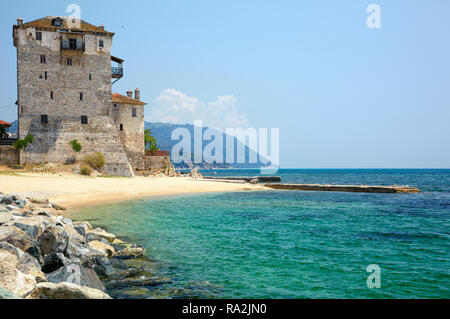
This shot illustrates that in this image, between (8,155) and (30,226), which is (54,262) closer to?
(30,226)

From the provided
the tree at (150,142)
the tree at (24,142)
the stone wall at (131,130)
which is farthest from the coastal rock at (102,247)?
the tree at (150,142)

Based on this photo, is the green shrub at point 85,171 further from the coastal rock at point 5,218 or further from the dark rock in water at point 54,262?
the dark rock in water at point 54,262

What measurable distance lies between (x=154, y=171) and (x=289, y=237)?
36253 millimetres

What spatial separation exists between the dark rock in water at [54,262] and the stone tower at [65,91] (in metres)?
35.8

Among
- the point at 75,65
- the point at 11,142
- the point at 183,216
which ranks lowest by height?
the point at 183,216

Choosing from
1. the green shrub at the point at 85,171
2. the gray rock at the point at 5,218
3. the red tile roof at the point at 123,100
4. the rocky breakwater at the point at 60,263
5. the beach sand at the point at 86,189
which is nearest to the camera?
Answer: the rocky breakwater at the point at 60,263

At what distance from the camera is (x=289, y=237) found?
13867 millimetres

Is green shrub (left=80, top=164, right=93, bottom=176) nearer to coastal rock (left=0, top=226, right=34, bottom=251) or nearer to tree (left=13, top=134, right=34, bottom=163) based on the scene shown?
tree (left=13, top=134, right=34, bottom=163)

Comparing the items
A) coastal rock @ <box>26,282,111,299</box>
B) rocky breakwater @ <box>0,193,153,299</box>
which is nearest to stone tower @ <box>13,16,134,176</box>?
rocky breakwater @ <box>0,193,153,299</box>

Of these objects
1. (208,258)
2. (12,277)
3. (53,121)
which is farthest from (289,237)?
(53,121)

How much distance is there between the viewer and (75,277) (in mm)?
7176

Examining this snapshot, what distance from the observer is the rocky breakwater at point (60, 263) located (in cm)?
633

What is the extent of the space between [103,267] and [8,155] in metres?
36.8
